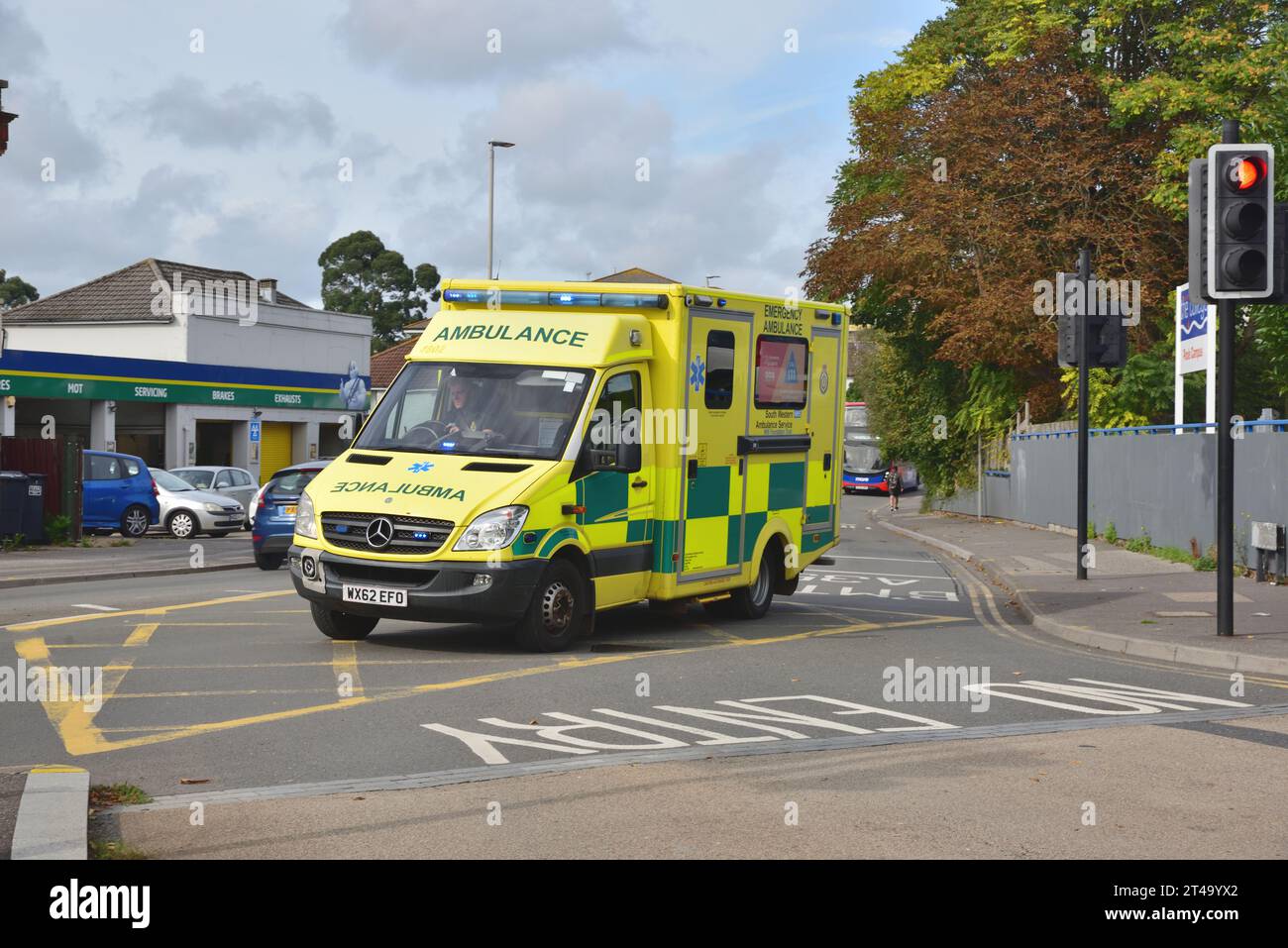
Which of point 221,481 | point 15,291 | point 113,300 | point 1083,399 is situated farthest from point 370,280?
point 1083,399

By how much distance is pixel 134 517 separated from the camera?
29.9 metres

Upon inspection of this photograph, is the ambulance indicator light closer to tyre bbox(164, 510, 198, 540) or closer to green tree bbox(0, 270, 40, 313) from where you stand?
tyre bbox(164, 510, 198, 540)

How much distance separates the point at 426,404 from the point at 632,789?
6067 mm

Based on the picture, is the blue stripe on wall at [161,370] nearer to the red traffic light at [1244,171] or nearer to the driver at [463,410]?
the driver at [463,410]

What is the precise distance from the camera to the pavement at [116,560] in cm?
2077

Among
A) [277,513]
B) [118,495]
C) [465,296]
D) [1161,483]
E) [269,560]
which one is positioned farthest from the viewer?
[118,495]

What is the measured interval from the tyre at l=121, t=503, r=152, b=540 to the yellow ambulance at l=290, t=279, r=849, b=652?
17.9 metres

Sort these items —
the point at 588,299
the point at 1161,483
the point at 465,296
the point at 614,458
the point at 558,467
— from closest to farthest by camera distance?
the point at 558,467
the point at 614,458
the point at 588,299
the point at 465,296
the point at 1161,483

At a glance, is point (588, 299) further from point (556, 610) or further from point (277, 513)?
point (277, 513)

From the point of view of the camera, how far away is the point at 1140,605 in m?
15.8

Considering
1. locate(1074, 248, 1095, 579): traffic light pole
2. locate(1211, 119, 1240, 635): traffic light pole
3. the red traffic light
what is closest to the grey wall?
locate(1074, 248, 1095, 579): traffic light pole

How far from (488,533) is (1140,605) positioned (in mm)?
7521

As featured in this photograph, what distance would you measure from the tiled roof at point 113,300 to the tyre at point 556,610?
138ft

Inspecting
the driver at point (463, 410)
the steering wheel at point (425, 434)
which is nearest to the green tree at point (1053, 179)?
the driver at point (463, 410)
